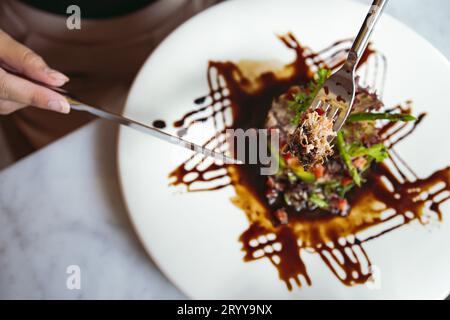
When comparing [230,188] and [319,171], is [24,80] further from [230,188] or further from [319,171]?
[319,171]

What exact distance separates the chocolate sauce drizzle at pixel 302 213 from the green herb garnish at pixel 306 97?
3.6 inches

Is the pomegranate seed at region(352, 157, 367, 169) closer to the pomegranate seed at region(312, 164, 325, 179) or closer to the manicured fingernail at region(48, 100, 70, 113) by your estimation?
the pomegranate seed at region(312, 164, 325, 179)

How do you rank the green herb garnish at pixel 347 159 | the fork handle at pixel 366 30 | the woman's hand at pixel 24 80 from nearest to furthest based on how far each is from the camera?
1. the fork handle at pixel 366 30
2. the woman's hand at pixel 24 80
3. the green herb garnish at pixel 347 159

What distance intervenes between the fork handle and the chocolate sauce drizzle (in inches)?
9.2

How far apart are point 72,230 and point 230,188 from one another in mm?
409

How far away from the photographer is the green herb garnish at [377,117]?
1.08 metres

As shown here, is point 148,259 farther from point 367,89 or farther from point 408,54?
point 408,54

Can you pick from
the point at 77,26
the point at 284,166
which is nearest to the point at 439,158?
the point at 284,166

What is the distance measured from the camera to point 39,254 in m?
1.22

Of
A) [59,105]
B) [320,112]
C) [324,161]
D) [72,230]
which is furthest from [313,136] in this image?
[72,230]

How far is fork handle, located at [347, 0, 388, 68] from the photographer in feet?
3.04

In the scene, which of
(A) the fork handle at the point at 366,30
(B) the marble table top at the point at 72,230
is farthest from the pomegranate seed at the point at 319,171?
(B) the marble table top at the point at 72,230

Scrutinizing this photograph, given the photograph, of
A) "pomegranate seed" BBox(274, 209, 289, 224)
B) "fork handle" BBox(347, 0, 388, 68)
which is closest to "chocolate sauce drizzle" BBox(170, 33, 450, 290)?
"pomegranate seed" BBox(274, 209, 289, 224)

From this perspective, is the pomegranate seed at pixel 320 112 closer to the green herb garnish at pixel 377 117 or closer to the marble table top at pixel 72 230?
the green herb garnish at pixel 377 117
